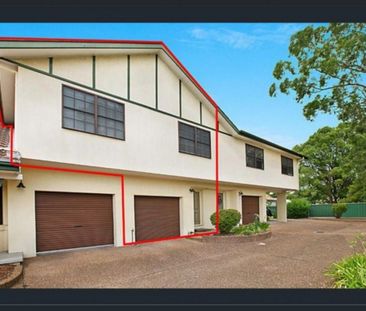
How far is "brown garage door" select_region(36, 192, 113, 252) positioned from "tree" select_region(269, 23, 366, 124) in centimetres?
775

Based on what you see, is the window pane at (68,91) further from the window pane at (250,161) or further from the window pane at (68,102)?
the window pane at (250,161)

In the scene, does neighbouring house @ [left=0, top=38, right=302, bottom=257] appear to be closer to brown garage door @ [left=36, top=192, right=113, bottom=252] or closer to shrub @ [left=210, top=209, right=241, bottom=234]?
brown garage door @ [left=36, top=192, right=113, bottom=252]

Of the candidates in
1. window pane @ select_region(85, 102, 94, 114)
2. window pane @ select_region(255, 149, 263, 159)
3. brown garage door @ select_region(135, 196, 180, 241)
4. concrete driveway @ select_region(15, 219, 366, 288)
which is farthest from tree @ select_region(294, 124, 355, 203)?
window pane @ select_region(85, 102, 94, 114)

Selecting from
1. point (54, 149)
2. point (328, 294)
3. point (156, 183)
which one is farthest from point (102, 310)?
point (156, 183)

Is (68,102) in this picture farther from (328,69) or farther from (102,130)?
(328,69)

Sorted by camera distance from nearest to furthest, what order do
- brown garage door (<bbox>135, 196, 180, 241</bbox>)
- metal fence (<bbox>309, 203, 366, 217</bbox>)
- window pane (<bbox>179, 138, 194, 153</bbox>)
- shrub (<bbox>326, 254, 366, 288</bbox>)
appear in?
1. shrub (<bbox>326, 254, 366, 288</bbox>)
2. brown garage door (<bbox>135, 196, 180, 241</bbox>)
3. window pane (<bbox>179, 138, 194, 153</bbox>)
4. metal fence (<bbox>309, 203, 366, 217</bbox>)

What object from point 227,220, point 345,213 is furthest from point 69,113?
point 345,213

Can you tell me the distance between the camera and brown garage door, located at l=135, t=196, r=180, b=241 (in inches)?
524

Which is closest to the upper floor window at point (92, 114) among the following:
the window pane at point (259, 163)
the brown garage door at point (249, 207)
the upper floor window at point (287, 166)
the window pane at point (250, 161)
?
the window pane at point (250, 161)

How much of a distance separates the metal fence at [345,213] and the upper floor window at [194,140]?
65.1 ft

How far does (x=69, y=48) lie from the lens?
9703 millimetres

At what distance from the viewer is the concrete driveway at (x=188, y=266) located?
6973 millimetres

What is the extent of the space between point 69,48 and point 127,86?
2654 mm
